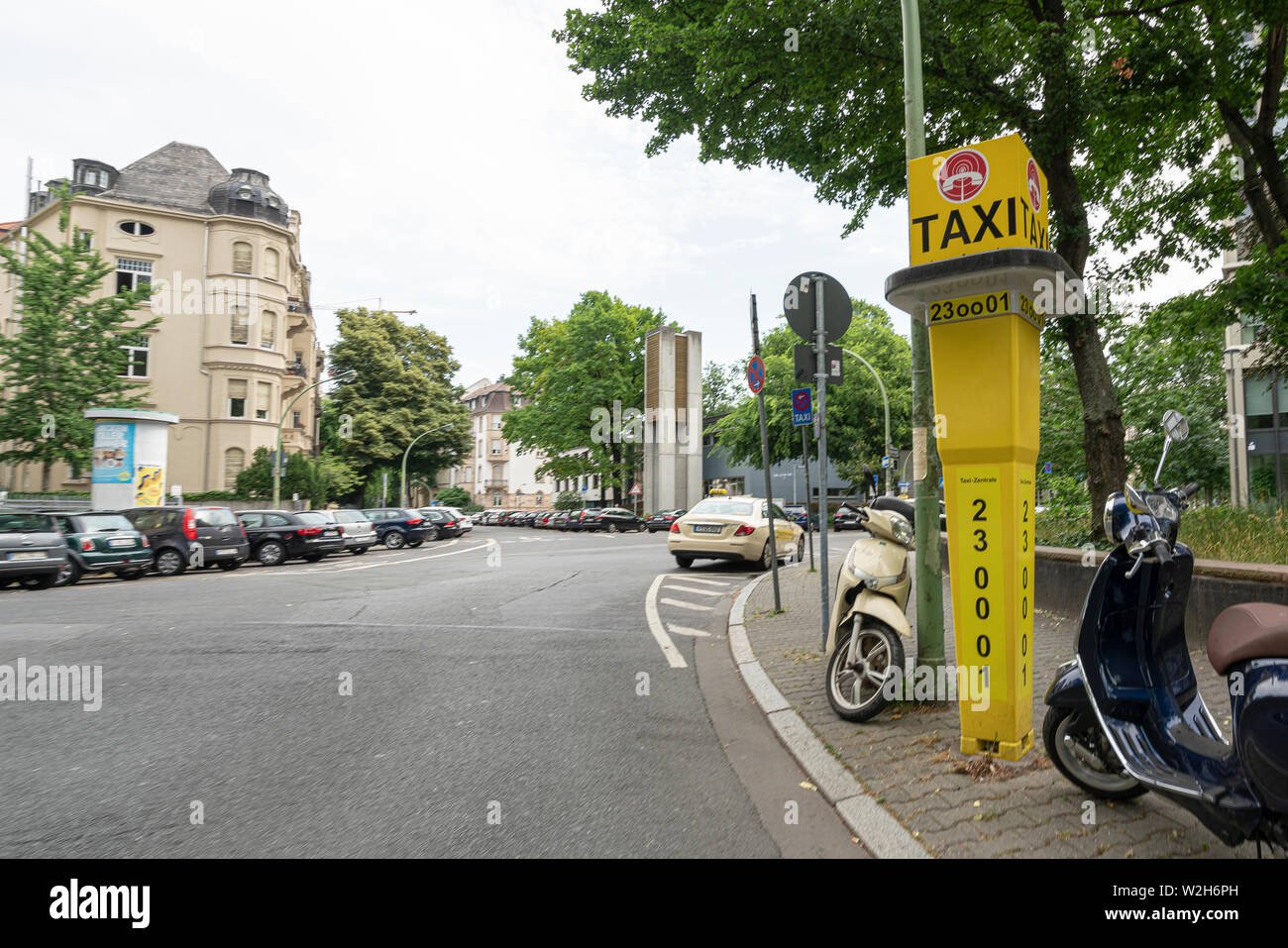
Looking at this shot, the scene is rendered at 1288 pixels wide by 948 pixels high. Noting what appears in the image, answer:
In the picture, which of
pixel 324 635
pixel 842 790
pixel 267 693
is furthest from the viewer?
pixel 324 635

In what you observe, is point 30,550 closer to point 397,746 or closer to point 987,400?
point 397,746

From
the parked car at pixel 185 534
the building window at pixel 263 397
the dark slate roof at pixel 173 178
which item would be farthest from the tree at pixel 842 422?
the dark slate roof at pixel 173 178

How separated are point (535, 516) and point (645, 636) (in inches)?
1964

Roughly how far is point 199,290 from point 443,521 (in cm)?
1748

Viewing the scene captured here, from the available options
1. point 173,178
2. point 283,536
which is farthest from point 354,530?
point 173,178

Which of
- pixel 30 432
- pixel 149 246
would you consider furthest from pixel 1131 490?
pixel 149 246

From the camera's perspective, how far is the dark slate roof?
40.4m

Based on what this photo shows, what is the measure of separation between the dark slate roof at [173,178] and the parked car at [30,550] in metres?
31.7

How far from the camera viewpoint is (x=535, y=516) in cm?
5766

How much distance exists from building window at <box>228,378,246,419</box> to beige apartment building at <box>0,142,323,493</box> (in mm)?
49

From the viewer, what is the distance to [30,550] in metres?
14.2
